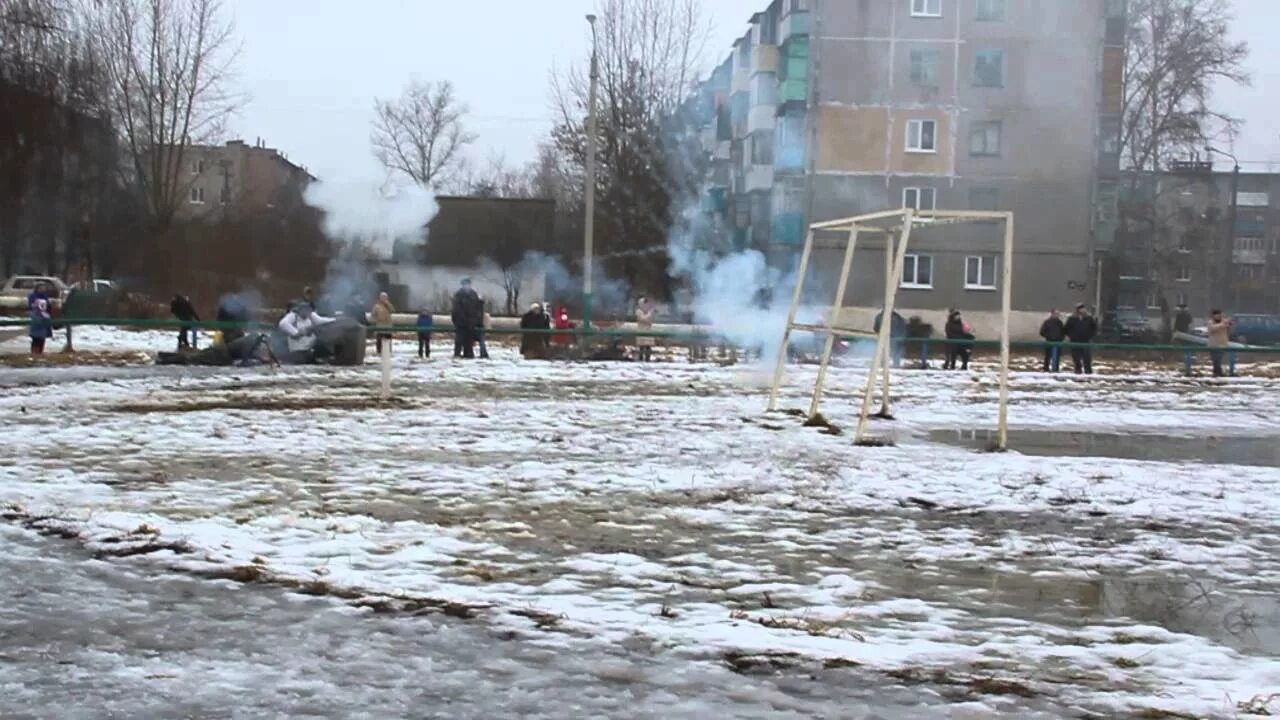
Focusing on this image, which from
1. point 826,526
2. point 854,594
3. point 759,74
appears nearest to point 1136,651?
point 854,594

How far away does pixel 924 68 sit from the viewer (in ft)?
152

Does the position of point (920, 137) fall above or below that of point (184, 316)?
above

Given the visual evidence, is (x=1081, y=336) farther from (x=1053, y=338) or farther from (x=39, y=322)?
(x=39, y=322)

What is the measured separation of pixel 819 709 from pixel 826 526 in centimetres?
386

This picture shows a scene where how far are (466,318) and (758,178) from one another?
22.6m

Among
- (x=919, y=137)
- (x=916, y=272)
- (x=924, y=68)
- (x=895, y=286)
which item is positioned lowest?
(x=895, y=286)

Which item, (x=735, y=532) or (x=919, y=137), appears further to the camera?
(x=919, y=137)

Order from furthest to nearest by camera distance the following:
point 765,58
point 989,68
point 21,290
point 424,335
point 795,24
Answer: point 21,290 → point 765,58 → point 795,24 → point 989,68 → point 424,335

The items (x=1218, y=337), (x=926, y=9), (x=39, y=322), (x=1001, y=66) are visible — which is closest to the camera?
(x=39, y=322)

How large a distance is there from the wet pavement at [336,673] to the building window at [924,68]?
43.5 metres

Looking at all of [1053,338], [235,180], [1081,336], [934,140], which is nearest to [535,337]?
[1053,338]

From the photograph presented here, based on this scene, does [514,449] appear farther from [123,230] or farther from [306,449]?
[123,230]

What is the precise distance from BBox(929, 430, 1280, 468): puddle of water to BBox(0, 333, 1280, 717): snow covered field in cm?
16

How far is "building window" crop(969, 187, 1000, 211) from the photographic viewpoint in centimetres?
4667
